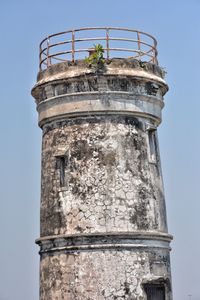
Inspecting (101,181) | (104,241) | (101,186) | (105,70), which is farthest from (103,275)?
(105,70)

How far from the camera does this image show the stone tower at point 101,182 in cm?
1670

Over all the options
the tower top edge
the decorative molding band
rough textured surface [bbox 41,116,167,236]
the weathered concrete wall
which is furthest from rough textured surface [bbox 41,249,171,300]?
the tower top edge

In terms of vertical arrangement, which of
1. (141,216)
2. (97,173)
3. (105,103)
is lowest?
(141,216)

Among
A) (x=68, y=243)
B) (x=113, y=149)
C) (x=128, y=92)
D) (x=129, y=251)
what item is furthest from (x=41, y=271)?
(x=128, y=92)

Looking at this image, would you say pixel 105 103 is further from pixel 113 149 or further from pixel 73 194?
A: pixel 73 194

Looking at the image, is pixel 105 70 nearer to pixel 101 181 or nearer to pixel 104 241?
pixel 101 181

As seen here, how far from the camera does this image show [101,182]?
17.1 metres

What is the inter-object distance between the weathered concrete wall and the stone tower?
25 mm

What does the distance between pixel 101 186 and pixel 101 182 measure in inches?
4.1

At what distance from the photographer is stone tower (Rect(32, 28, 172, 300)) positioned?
16.7 meters

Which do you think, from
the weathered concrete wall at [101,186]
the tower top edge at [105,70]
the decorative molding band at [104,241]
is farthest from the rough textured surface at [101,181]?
the tower top edge at [105,70]

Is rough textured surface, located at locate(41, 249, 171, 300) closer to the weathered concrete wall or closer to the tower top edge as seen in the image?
the weathered concrete wall

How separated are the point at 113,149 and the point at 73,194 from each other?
5.06 feet

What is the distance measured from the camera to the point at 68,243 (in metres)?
17.0
